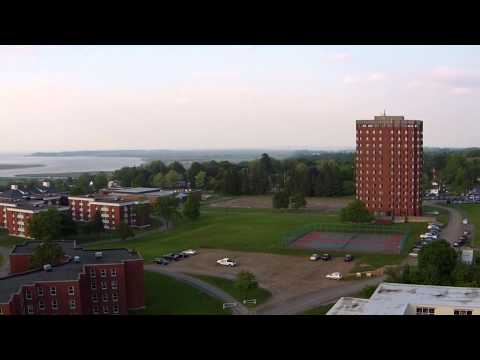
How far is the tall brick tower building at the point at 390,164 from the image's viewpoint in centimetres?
1802

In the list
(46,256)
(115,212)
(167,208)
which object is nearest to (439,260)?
(46,256)

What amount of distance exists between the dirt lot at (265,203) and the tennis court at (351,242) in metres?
6.43

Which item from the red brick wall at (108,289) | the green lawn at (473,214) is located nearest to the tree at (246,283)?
the red brick wall at (108,289)

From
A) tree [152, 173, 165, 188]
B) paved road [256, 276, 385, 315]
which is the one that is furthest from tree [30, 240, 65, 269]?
tree [152, 173, 165, 188]

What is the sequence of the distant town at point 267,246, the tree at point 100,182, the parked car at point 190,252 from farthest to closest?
the tree at point 100,182, the parked car at point 190,252, the distant town at point 267,246

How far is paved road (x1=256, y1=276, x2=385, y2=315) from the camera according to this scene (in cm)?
771

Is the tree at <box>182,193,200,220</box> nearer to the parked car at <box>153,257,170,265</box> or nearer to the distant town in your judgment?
the distant town

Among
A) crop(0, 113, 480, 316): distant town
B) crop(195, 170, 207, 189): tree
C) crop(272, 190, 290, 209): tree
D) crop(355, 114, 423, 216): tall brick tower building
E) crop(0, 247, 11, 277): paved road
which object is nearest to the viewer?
crop(0, 113, 480, 316): distant town

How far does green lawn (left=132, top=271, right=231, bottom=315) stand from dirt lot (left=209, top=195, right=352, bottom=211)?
12.4 meters

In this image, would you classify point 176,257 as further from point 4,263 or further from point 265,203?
point 265,203

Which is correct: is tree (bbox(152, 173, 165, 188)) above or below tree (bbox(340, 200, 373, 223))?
above

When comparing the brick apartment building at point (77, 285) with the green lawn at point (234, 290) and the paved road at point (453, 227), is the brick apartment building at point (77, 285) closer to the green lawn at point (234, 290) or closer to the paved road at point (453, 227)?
the green lawn at point (234, 290)
